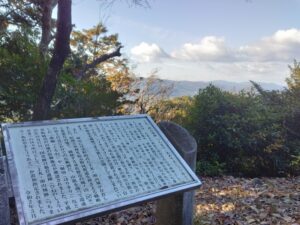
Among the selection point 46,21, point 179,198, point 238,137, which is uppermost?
point 46,21

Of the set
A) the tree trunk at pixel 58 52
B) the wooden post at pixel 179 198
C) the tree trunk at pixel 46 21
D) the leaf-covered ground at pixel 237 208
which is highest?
the tree trunk at pixel 46 21

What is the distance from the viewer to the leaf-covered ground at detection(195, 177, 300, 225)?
159 inches

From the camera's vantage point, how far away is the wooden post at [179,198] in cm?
299

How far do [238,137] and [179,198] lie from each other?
5201 mm

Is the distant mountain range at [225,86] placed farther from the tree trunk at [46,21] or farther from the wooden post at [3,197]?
the wooden post at [3,197]

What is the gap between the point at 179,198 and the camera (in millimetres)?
3031

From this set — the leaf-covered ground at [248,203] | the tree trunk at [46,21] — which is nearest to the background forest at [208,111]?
the leaf-covered ground at [248,203]

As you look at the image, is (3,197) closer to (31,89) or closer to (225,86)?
(31,89)

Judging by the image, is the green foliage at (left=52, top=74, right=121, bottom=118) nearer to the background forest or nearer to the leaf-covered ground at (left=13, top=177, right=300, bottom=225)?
the background forest

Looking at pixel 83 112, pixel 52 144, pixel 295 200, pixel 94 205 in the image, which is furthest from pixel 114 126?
pixel 83 112

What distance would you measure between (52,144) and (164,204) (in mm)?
1225

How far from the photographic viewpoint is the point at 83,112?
7258 mm

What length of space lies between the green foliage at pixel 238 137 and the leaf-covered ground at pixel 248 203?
4.14 ft

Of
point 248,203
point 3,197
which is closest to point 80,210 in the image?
point 3,197
